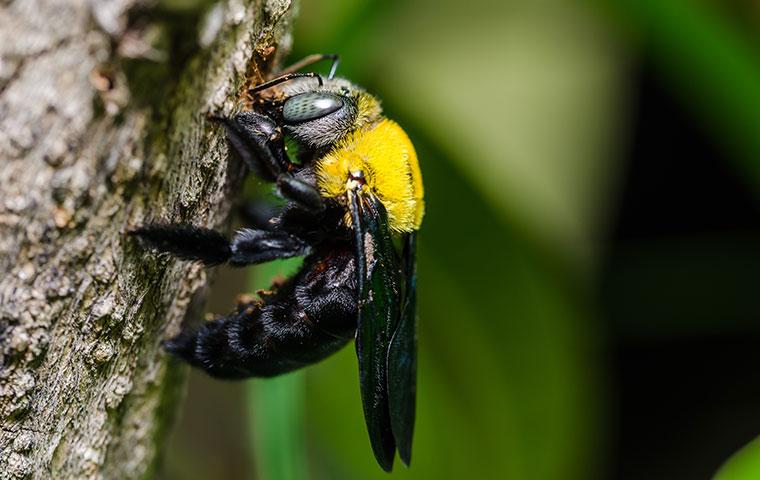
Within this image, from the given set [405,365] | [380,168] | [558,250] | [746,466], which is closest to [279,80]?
[380,168]

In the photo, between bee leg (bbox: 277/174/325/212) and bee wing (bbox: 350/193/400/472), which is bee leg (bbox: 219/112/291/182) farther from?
bee wing (bbox: 350/193/400/472)

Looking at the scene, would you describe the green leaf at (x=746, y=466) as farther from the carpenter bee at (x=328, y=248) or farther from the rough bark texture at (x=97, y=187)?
the rough bark texture at (x=97, y=187)

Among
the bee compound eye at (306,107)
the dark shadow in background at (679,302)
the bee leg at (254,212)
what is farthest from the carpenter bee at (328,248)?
the dark shadow in background at (679,302)

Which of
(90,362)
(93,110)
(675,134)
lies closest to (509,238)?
(675,134)

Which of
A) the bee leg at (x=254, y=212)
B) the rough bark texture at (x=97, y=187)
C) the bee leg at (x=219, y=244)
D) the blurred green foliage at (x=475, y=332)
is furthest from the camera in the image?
the blurred green foliage at (x=475, y=332)

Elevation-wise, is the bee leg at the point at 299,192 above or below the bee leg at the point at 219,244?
above

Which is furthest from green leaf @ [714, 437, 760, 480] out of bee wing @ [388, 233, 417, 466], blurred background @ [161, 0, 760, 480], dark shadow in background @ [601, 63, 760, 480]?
dark shadow in background @ [601, 63, 760, 480]

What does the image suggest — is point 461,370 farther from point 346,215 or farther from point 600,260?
point 346,215
